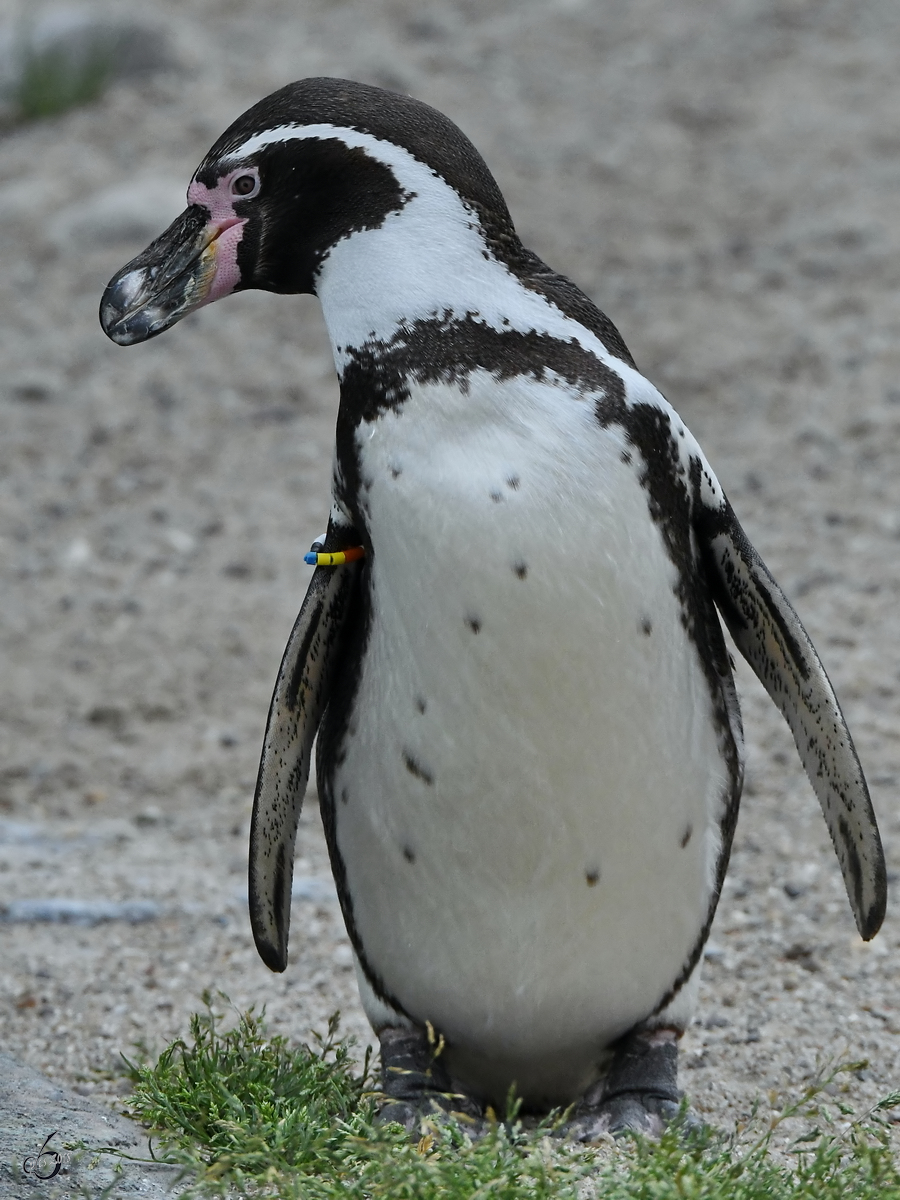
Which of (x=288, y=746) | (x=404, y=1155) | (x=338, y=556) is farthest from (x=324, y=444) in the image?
(x=404, y=1155)

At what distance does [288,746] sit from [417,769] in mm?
321

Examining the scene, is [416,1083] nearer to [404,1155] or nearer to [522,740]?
[404,1155]

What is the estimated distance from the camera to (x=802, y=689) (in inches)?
105

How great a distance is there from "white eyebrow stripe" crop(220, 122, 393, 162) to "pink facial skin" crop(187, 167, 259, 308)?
0.04m

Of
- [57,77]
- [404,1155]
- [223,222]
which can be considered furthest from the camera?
[57,77]

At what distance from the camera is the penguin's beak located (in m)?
2.59

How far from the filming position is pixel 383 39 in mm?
10070

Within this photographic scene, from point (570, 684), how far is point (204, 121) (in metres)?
7.42

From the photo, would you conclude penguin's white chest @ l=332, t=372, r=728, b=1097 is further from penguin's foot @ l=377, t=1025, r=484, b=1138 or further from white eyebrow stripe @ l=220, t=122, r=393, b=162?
white eyebrow stripe @ l=220, t=122, r=393, b=162

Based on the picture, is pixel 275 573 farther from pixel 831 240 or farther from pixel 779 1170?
pixel 779 1170

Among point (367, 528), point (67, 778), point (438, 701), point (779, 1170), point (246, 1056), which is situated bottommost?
point (67, 778)

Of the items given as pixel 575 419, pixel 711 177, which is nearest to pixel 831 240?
pixel 711 177

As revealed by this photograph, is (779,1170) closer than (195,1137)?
Yes

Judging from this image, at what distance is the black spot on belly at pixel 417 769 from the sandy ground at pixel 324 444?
0.89 m
